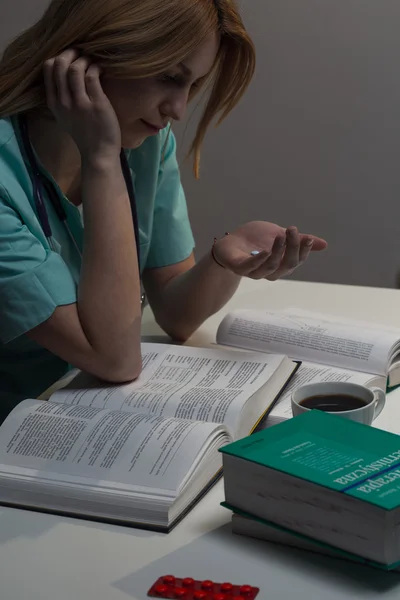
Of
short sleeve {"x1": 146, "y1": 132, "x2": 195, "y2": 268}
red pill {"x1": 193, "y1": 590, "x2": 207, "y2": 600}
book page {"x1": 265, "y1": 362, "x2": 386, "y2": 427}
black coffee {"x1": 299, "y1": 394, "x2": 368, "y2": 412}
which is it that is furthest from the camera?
short sleeve {"x1": 146, "y1": 132, "x2": 195, "y2": 268}

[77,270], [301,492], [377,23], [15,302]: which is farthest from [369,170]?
[301,492]

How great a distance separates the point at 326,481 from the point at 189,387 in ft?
1.21

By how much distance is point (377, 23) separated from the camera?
2.71 m

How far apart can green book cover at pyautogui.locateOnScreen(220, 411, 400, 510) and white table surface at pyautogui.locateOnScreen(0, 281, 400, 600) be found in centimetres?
8

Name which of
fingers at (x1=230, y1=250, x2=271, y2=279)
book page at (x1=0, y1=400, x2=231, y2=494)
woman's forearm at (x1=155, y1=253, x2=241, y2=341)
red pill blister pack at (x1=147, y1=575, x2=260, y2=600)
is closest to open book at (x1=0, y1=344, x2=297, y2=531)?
book page at (x1=0, y1=400, x2=231, y2=494)

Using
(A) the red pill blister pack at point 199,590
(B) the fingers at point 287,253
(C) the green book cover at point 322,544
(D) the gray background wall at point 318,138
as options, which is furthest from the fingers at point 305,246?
(D) the gray background wall at point 318,138

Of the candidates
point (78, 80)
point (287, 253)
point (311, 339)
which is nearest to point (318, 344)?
point (311, 339)

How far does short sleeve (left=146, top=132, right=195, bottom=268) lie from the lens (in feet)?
5.16

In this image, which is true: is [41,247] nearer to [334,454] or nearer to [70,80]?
[70,80]

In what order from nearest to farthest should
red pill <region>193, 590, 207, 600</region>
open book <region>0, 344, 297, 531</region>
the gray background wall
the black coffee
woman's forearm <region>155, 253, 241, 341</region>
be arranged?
1. red pill <region>193, 590, 207, 600</region>
2. open book <region>0, 344, 297, 531</region>
3. the black coffee
4. woman's forearm <region>155, 253, 241, 341</region>
5. the gray background wall

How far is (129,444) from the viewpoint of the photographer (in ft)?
2.97

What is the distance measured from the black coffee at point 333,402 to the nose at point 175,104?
0.54 meters

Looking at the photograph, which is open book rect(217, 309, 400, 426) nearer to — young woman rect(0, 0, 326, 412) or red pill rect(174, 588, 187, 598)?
young woman rect(0, 0, 326, 412)

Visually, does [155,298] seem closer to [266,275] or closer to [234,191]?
[266,275]
